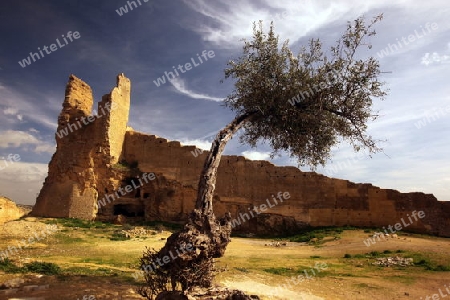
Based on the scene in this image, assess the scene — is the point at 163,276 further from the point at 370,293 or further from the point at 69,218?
the point at 69,218

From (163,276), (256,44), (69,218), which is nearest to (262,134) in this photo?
(256,44)

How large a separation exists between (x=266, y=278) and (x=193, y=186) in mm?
16909

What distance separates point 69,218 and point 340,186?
21.0m

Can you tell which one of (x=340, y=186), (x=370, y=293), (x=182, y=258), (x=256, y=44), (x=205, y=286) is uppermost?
(x=256, y=44)

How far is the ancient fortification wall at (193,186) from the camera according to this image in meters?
24.5

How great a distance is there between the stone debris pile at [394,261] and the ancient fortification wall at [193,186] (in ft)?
40.9

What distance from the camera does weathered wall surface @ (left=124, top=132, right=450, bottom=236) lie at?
26.1 m

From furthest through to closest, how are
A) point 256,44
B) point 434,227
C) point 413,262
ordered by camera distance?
point 434,227 < point 413,262 < point 256,44

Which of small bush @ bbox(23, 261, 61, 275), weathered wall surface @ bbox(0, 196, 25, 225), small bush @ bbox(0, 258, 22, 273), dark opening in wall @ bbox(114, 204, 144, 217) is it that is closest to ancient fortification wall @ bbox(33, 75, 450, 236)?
dark opening in wall @ bbox(114, 204, 144, 217)

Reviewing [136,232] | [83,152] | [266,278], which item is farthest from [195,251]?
[83,152]

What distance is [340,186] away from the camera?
27.2 metres

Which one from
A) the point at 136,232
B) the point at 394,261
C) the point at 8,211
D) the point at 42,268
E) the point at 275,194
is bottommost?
the point at 394,261

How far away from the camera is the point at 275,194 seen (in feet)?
89.2

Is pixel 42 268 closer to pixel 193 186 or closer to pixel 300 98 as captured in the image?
pixel 300 98
